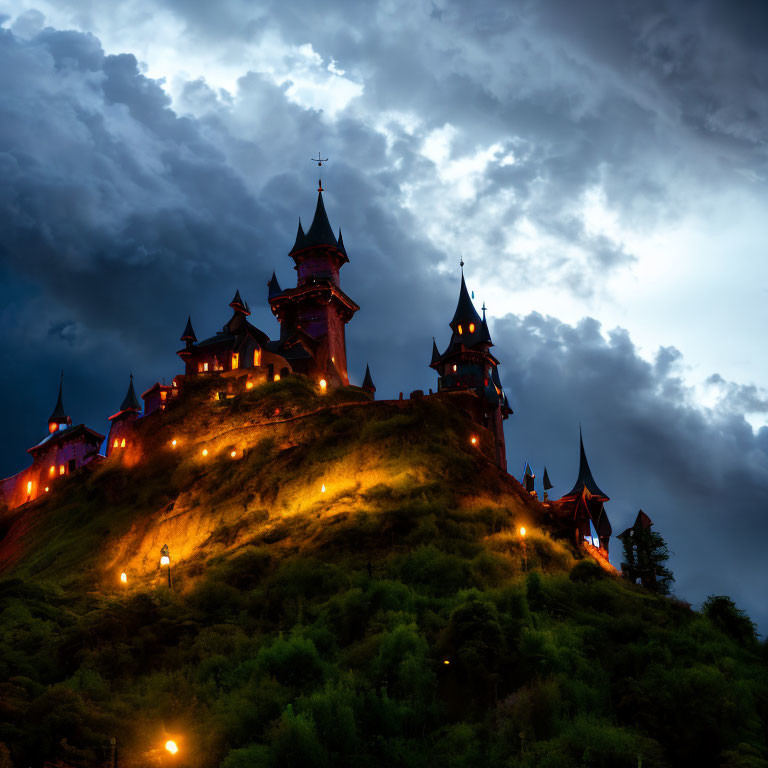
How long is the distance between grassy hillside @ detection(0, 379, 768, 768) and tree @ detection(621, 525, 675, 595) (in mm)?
9800

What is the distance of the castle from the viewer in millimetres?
75500

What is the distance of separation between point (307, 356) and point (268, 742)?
173ft

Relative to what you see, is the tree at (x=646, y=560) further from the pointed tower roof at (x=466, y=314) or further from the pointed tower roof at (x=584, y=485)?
the pointed tower roof at (x=466, y=314)

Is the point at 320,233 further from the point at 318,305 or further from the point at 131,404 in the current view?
the point at 131,404

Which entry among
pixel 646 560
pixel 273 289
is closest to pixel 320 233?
pixel 273 289

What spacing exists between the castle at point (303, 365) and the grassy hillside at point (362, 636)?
1651 cm

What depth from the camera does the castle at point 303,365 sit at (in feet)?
248

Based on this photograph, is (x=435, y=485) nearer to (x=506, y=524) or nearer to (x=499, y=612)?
(x=506, y=524)

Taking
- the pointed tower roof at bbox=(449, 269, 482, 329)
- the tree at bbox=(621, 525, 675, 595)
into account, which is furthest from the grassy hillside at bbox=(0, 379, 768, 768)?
the pointed tower roof at bbox=(449, 269, 482, 329)

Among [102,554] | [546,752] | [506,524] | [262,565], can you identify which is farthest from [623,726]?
[102,554]

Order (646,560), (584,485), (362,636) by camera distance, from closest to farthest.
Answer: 1. (362,636)
2. (646,560)
3. (584,485)

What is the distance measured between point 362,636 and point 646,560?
94.3 feet

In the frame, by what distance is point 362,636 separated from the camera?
37.4m

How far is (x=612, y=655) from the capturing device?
114 ft
